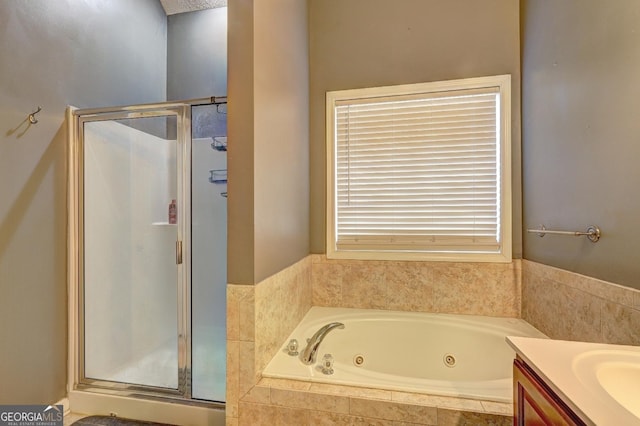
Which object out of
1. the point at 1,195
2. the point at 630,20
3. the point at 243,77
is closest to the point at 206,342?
the point at 1,195

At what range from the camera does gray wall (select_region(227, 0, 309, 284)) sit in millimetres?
1299

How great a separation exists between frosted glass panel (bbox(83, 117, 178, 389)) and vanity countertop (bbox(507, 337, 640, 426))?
1892 millimetres

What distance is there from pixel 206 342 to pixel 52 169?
1445 mm

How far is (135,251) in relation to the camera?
90.3 inches

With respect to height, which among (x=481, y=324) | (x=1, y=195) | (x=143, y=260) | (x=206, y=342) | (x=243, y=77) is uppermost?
Result: (x=243, y=77)

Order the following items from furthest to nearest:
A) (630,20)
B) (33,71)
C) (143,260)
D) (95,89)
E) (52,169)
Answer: (143,260)
(95,89)
(52,169)
(33,71)
(630,20)

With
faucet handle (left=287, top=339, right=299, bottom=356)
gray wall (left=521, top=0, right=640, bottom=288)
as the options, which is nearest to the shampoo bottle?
faucet handle (left=287, top=339, right=299, bottom=356)

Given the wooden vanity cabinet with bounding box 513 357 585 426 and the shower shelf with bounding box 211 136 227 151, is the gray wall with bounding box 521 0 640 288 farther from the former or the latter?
the shower shelf with bounding box 211 136 227 151

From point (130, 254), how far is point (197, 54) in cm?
190

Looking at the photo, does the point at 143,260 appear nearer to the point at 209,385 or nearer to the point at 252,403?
the point at 209,385

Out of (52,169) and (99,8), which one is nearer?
(52,169)

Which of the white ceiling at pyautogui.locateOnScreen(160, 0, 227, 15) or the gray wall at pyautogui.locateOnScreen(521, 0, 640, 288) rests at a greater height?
the white ceiling at pyautogui.locateOnScreen(160, 0, 227, 15)

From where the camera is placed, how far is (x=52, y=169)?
178 centimetres

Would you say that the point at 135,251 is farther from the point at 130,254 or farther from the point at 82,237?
the point at 82,237
